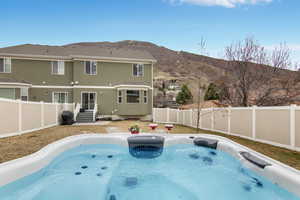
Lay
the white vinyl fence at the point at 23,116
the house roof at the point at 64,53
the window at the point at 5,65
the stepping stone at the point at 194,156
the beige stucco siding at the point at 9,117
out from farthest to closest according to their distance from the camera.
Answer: the house roof at the point at 64,53, the window at the point at 5,65, the white vinyl fence at the point at 23,116, the beige stucco siding at the point at 9,117, the stepping stone at the point at 194,156

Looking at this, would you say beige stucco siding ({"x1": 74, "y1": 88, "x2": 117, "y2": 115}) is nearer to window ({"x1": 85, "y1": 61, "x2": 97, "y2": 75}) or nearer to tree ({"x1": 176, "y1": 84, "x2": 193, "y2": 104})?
window ({"x1": 85, "y1": 61, "x2": 97, "y2": 75})

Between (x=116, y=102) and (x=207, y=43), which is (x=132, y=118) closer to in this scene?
(x=116, y=102)

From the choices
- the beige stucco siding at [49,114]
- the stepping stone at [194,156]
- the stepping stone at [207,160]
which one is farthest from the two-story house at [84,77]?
the stepping stone at [207,160]

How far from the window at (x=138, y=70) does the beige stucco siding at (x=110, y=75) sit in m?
0.31

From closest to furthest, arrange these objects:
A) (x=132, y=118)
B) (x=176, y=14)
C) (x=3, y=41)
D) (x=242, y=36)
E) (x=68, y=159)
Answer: (x=68, y=159), (x=242, y=36), (x=132, y=118), (x=176, y=14), (x=3, y=41)

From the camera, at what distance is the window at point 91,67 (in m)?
17.9

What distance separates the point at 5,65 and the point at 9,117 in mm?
11955

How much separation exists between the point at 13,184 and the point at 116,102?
14.1 metres

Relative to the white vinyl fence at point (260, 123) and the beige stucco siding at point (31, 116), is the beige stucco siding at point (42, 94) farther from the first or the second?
the white vinyl fence at point (260, 123)

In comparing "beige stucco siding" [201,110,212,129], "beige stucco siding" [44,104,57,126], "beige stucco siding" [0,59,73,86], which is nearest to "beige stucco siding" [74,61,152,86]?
"beige stucco siding" [0,59,73,86]

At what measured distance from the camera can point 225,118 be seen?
9.85 meters

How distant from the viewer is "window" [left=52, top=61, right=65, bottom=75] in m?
17.6

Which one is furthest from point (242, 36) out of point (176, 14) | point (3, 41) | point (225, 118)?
point (3, 41)

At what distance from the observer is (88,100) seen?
1786 centimetres
